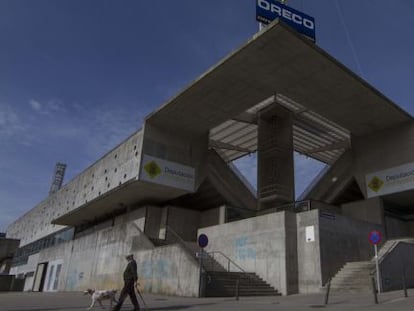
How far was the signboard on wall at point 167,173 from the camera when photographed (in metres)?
26.8

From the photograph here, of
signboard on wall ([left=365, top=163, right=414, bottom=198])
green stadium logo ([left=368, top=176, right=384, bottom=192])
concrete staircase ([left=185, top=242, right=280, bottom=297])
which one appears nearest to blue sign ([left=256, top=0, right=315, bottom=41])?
signboard on wall ([left=365, top=163, right=414, bottom=198])

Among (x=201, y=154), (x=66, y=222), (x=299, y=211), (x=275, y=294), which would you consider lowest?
(x=275, y=294)

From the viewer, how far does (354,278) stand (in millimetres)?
16500

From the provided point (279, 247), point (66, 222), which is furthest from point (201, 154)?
point (66, 222)

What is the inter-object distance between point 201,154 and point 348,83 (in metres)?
12.8

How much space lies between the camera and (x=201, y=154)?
100.0 ft

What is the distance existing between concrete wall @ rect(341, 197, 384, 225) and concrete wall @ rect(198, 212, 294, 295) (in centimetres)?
1131

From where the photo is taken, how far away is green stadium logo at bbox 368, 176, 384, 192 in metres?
27.2

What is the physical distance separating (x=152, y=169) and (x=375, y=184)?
1645 cm

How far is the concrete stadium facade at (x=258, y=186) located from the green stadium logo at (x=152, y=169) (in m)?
0.11

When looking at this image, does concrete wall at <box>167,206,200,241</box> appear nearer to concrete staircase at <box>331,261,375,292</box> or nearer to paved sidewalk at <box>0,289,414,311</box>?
concrete staircase at <box>331,261,375,292</box>

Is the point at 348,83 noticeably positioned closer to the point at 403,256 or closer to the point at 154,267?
the point at 403,256

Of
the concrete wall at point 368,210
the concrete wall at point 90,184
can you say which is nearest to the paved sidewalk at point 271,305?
the concrete wall at point 368,210

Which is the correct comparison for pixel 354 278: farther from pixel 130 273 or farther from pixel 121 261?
pixel 121 261
